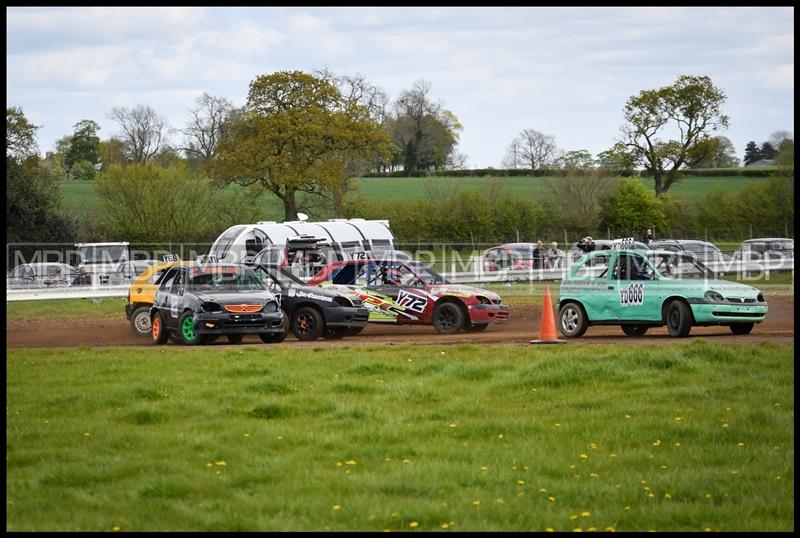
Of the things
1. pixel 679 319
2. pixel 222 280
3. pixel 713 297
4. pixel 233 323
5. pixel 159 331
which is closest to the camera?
pixel 713 297

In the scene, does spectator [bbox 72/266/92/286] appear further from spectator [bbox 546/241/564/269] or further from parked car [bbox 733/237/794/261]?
parked car [bbox 733/237/794/261]

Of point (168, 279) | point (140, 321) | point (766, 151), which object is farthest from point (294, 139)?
point (766, 151)

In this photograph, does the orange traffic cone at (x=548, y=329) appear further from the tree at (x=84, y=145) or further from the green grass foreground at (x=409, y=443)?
the tree at (x=84, y=145)

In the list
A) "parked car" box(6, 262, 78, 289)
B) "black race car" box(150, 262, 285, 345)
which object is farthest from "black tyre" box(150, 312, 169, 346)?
"parked car" box(6, 262, 78, 289)

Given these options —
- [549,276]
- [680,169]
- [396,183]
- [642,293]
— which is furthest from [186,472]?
[396,183]

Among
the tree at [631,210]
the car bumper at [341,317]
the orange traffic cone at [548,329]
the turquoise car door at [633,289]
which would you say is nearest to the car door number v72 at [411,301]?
the car bumper at [341,317]

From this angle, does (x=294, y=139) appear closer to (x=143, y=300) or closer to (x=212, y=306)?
(x=143, y=300)

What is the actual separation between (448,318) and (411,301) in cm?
78

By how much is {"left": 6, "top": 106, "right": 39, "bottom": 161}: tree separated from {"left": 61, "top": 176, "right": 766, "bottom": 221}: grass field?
4.36 meters

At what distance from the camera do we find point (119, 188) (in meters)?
55.6

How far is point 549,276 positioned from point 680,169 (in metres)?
45.4

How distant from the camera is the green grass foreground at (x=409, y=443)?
801cm

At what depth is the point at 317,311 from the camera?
21875 mm

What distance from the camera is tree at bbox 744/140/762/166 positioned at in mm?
127575
